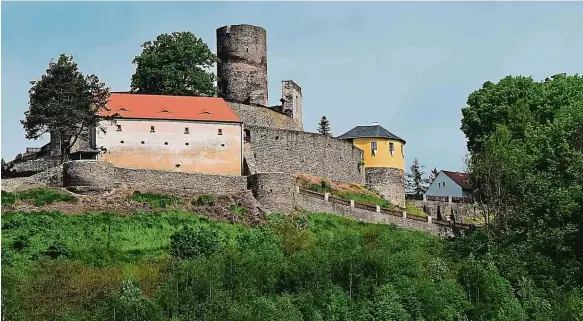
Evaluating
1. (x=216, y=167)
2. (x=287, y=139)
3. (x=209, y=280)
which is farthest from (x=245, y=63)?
(x=209, y=280)

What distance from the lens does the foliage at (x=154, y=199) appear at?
54062mm

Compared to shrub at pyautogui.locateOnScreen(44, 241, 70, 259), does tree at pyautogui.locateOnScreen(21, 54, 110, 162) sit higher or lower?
higher

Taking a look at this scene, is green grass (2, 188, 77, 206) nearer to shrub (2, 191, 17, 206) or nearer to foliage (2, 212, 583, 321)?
shrub (2, 191, 17, 206)

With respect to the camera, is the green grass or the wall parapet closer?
the green grass

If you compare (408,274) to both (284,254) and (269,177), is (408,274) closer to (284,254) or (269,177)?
(284,254)

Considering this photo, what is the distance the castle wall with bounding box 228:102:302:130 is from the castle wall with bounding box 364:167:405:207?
5270 millimetres

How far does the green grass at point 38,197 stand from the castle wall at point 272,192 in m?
8.24

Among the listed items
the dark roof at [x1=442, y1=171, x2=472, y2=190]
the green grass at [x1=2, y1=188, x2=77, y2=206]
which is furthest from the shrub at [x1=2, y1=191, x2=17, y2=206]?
the dark roof at [x1=442, y1=171, x2=472, y2=190]

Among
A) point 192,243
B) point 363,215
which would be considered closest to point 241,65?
point 363,215

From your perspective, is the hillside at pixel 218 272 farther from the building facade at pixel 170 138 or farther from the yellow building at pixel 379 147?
the yellow building at pixel 379 147

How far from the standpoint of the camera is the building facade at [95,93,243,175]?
190 ft

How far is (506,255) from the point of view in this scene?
53.3 metres

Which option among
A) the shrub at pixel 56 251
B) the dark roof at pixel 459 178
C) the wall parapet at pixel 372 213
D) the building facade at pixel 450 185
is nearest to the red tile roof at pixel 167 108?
Answer: the wall parapet at pixel 372 213

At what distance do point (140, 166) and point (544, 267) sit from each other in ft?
60.3
